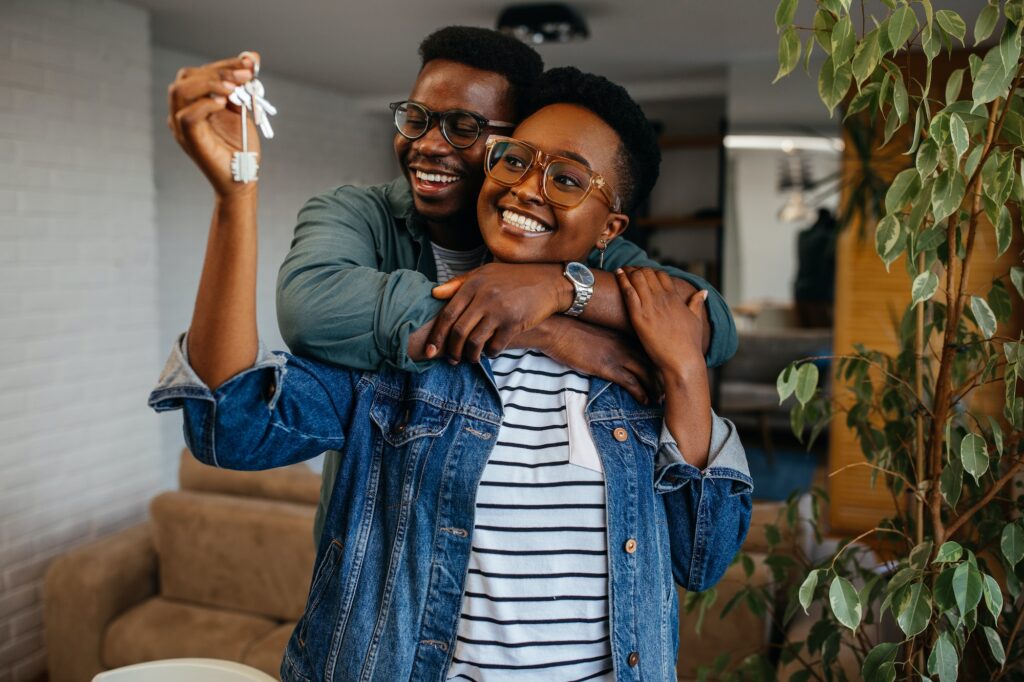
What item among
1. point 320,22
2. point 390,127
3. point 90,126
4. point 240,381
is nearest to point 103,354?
point 90,126

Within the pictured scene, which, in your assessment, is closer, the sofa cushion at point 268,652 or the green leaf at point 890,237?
the green leaf at point 890,237

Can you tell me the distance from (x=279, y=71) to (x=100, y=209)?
2.36 meters

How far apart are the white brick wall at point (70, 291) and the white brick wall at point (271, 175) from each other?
873mm

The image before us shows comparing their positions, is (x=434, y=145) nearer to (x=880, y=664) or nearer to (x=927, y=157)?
(x=927, y=157)

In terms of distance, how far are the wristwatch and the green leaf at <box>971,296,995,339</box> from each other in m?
0.53

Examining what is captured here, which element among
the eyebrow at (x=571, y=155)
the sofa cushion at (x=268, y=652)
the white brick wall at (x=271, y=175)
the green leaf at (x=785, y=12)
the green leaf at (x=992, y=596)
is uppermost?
the white brick wall at (x=271, y=175)

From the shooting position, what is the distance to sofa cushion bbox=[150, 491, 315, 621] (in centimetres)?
279

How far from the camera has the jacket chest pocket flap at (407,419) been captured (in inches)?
38.1

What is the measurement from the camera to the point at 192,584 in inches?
115

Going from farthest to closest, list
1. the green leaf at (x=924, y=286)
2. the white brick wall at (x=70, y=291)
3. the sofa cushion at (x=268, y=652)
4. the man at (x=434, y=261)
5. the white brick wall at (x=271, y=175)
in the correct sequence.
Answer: the white brick wall at (x=271, y=175) < the white brick wall at (x=70, y=291) < the sofa cushion at (x=268, y=652) < the green leaf at (x=924, y=286) < the man at (x=434, y=261)

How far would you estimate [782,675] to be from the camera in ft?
6.80

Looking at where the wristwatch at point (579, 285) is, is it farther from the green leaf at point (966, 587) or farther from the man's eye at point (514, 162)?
the green leaf at point (966, 587)

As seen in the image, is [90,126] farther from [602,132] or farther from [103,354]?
[602,132]

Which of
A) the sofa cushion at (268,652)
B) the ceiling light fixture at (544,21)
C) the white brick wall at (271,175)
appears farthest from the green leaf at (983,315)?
the white brick wall at (271,175)
